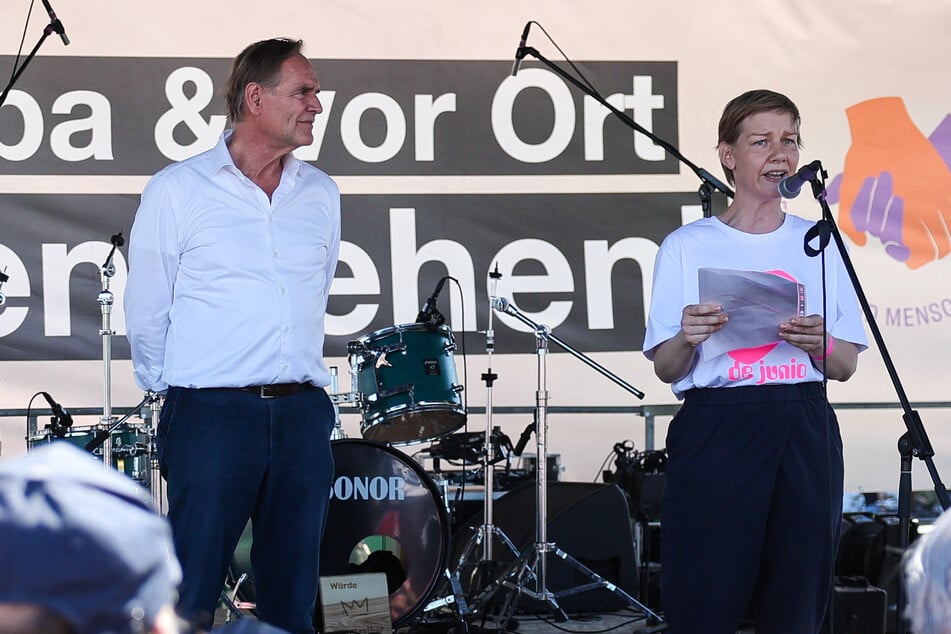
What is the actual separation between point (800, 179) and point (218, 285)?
141 cm

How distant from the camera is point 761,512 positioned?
2572 millimetres

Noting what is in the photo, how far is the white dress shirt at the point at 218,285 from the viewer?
3010 millimetres

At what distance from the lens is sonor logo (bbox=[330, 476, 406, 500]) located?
4695 mm

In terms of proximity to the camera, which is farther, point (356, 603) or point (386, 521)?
point (386, 521)

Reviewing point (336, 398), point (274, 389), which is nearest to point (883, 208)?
point (336, 398)

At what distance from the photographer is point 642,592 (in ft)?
17.8

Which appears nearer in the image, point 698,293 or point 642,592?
point 698,293

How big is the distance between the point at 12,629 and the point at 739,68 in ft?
17.7

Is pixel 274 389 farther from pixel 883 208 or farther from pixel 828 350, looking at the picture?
pixel 883 208

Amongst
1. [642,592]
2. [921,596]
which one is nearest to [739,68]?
[642,592]

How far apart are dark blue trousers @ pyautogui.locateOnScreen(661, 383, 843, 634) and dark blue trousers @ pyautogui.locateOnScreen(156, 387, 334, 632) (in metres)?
0.96

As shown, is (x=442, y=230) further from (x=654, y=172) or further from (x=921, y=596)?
(x=921, y=596)

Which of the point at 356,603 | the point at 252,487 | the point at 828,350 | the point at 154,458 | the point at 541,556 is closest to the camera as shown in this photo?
the point at 828,350

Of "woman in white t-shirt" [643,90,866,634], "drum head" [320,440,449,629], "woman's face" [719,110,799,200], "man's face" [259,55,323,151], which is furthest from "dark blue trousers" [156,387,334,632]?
"drum head" [320,440,449,629]
